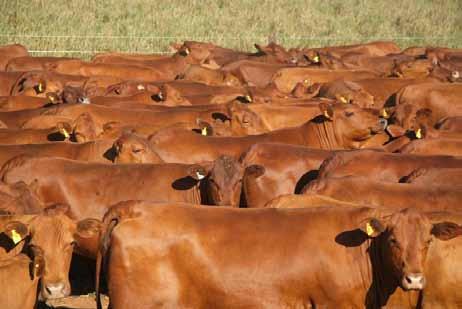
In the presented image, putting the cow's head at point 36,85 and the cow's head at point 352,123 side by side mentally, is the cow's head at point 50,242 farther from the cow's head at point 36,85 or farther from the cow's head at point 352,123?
the cow's head at point 36,85

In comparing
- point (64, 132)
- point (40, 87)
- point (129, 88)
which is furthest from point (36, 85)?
point (64, 132)

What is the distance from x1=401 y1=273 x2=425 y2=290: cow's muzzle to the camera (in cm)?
633

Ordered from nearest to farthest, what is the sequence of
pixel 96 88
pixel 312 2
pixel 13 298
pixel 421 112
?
pixel 13 298
pixel 421 112
pixel 96 88
pixel 312 2

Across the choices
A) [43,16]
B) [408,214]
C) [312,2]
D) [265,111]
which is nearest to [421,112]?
[265,111]

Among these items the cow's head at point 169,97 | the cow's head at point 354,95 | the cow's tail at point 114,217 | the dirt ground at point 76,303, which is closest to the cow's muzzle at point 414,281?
the cow's tail at point 114,217

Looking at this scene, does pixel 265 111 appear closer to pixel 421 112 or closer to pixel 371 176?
pixel 421 112

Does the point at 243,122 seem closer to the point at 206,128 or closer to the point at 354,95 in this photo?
the point at 206,128

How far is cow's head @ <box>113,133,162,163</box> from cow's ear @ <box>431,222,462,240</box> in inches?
158

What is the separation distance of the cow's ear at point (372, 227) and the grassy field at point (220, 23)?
691 inches

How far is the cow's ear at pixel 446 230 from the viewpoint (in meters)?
6.54

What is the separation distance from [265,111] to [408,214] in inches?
245

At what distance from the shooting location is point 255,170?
8922 mm

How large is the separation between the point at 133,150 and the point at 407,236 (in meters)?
3.99

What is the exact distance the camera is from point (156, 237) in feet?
21.5
